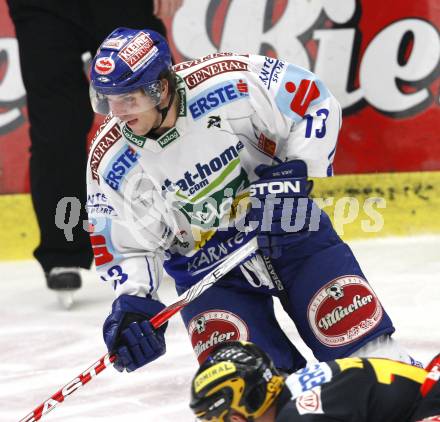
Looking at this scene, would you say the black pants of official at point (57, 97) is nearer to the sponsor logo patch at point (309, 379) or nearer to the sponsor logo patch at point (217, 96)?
the sponsor logo patch at point (217, 96)

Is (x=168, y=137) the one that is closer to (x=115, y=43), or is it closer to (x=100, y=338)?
(x=115, y=43)

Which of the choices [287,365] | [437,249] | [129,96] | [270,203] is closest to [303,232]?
[270,203]

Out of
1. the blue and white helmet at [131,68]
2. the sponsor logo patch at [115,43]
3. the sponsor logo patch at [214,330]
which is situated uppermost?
the sponsor logo patch at [115,43]

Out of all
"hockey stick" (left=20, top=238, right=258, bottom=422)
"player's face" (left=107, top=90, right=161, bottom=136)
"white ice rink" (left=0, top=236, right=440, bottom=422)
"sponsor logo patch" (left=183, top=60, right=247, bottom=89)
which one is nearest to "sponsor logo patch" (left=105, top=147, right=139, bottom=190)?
"player's face" (left=107, top=90, right=161, bottom=136)

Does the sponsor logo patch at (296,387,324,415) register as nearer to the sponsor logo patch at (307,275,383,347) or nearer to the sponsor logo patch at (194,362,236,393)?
the sponsor logo patch at (194,362,236,393)

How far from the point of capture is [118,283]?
312 centimetres

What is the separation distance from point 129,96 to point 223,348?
2.42 feet

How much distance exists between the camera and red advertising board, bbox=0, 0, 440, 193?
203 inches

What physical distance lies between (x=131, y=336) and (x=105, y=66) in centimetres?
66

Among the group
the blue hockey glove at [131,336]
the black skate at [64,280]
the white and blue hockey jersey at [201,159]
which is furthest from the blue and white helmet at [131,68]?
the black skate at [64,280]

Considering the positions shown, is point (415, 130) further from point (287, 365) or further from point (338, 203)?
point (287, 365)

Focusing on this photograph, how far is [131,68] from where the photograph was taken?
9.58 ft

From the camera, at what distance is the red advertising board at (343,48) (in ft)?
16.9

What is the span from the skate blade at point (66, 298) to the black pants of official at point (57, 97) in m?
0.11
